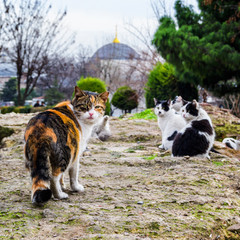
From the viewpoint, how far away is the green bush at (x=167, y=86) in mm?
12344

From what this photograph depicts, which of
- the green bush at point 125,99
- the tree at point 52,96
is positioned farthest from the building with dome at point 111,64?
the green bush at point 125,99

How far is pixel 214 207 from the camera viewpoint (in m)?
2.92

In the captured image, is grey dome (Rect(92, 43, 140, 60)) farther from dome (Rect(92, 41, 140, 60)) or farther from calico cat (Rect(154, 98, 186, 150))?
calico cat (Rect(154, 98, 186, 150))

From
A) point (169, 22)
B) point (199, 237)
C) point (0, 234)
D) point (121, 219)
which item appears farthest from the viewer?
point (169, 22)

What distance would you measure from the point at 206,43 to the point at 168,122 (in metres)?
3.51

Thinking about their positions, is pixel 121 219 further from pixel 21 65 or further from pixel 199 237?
pixel 21 65

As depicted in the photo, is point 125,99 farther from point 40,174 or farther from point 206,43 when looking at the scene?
point 40,174

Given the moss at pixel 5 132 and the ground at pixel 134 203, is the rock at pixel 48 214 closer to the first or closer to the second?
the ground at pixel 134 203

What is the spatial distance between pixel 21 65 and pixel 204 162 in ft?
59.6

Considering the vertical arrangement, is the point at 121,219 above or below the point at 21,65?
below

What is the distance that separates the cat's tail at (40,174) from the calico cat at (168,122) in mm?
3692

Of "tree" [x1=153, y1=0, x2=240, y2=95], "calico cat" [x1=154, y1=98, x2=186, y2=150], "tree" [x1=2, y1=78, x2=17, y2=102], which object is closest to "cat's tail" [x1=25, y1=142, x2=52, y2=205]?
"calico cat" [x1=154, y1=98, x2=186, y2=150]

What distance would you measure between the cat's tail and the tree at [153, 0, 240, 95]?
6662 millimetres

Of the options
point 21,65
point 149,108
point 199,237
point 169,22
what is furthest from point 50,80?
point 199,237
